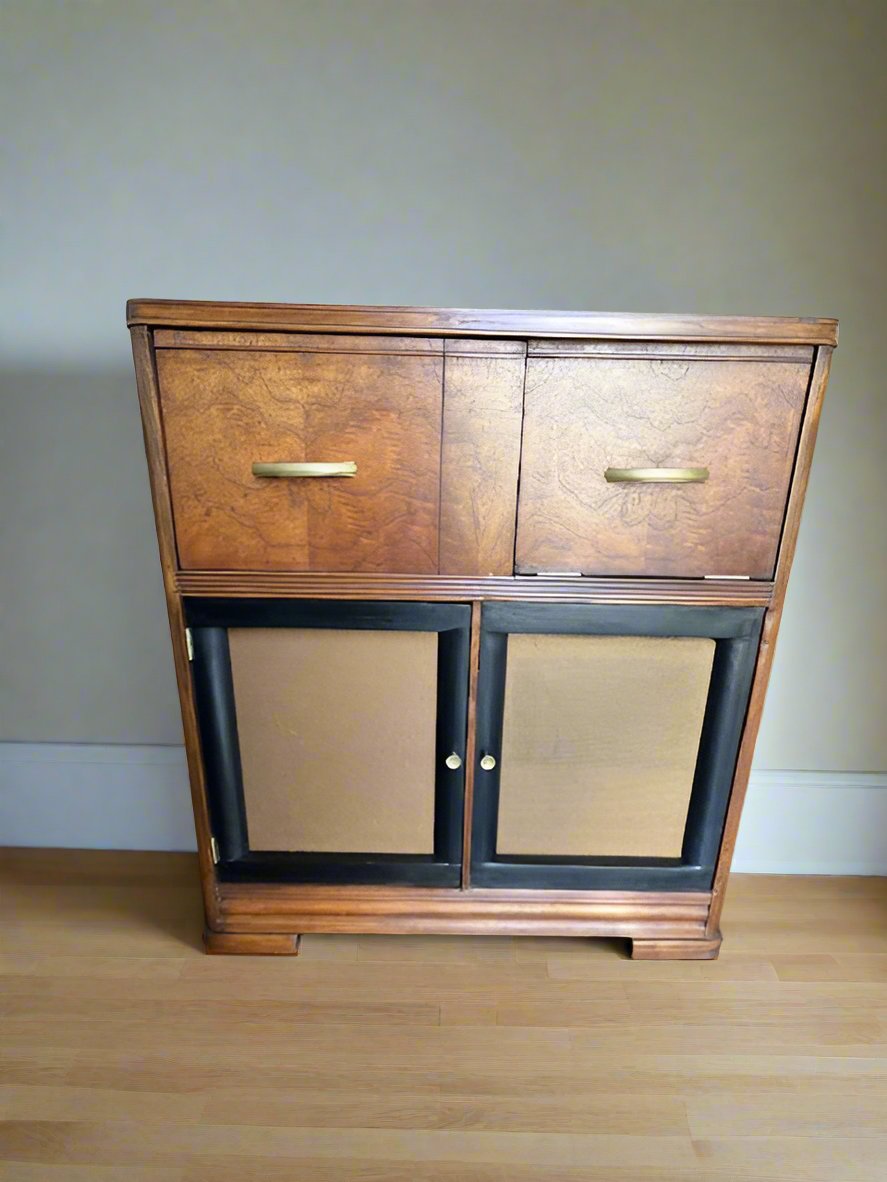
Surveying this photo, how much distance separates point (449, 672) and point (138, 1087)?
2.51 feet

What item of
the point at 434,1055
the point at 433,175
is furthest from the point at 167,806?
the point at 433,175

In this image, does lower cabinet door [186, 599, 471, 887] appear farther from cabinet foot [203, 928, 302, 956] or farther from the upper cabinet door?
the upper cabinet door

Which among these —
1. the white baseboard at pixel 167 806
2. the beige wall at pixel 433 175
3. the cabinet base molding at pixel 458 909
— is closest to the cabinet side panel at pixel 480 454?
the beige wall at pixel 433 175

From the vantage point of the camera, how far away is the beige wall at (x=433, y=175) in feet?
3.82

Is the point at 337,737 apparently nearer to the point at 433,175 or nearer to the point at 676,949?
the point at 676,949

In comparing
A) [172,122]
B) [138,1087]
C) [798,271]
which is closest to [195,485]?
[172,122]

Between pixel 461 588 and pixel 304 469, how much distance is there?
0.29 meters

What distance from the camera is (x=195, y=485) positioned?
96 centimetres

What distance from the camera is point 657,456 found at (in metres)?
0.95

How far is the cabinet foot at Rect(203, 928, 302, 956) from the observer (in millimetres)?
1193

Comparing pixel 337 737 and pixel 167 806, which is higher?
pixel 337 737

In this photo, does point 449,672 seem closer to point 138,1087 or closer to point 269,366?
point 269,366

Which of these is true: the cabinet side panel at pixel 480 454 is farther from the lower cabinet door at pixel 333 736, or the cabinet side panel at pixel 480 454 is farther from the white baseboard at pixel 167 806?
the white baseboard at pixel 167 806

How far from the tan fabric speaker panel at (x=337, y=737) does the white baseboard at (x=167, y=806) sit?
1.61ft
